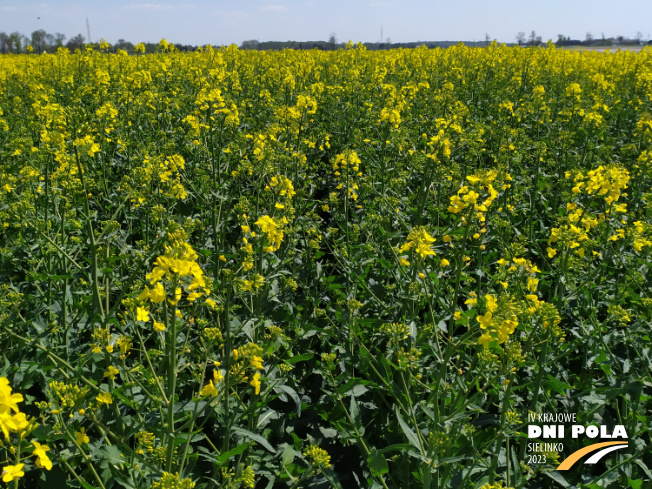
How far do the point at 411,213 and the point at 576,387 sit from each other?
6.82ft

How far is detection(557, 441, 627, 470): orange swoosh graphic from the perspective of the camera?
2807 millimetres

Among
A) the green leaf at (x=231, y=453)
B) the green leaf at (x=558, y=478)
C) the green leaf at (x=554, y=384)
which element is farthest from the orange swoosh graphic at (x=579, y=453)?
the green leaf at (x=231, y=453)

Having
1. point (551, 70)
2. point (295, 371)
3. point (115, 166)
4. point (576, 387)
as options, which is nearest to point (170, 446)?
point (295, 371)

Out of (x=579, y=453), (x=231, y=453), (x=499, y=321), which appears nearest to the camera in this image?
(x=499, y=321)

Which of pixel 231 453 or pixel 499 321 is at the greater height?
pixel 499 321

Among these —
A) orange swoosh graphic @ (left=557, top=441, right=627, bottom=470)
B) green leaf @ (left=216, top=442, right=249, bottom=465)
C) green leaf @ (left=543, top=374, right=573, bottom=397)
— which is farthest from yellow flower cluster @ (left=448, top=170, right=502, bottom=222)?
orange swoosh graphic @ (left=557, top=441, right=627, bottom=470)

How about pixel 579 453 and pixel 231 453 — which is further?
pixel 579 453

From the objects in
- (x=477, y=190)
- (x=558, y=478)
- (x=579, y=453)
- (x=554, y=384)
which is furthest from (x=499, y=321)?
(x=579, y=453)

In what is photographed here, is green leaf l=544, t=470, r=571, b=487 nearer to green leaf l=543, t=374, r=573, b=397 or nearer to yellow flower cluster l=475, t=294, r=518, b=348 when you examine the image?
green leaf l=543, t=374, r=573, b=397

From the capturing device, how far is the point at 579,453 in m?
2.84

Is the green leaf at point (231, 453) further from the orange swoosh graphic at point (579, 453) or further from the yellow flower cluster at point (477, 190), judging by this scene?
Result: the orange swoosh graphic at point (579, 453)

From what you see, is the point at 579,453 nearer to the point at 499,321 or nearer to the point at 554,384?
the point at 554,384

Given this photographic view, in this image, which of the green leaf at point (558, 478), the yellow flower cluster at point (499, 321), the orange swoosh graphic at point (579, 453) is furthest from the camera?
the orange swoosh graphic at point (579, 453)

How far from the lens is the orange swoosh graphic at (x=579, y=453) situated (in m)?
2.81
